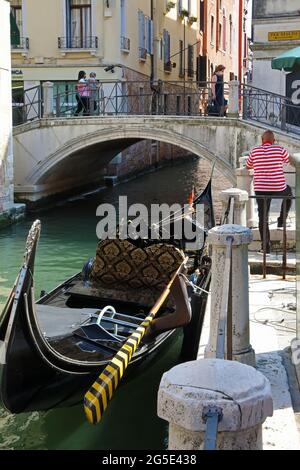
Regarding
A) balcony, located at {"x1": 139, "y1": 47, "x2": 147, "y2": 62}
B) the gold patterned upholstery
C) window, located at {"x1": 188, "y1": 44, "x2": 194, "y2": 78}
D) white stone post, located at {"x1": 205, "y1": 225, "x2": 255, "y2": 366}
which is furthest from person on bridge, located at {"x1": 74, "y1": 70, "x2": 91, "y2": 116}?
window, located at {"x1": 188, "y1": 44, "x2": 194, "y2": 78}

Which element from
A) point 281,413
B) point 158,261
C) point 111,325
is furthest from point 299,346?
point 158,261

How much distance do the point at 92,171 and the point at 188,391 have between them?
13310 mm

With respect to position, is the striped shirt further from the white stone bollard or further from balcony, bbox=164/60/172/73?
balcony, bbox=164/60/172/73

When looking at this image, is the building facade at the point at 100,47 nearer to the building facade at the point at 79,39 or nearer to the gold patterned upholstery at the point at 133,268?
the building facade at the point at 79,39

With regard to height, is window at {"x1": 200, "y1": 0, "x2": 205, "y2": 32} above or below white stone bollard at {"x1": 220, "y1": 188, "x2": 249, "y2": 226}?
above

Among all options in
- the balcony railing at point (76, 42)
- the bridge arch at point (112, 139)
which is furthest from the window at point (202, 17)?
the bridge arch at point (112, 139)

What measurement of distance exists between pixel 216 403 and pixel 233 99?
909 centimetres

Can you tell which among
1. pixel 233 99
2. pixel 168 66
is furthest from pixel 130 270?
pixel 168 66

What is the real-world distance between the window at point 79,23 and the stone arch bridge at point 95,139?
7.83 feet

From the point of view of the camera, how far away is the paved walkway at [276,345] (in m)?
2.44

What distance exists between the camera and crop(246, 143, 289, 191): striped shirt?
510 centimetres

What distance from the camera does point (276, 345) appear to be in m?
3.38

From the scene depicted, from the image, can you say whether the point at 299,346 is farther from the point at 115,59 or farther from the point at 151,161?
the point at 151,161

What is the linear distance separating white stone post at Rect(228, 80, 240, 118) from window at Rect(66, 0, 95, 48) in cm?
453
